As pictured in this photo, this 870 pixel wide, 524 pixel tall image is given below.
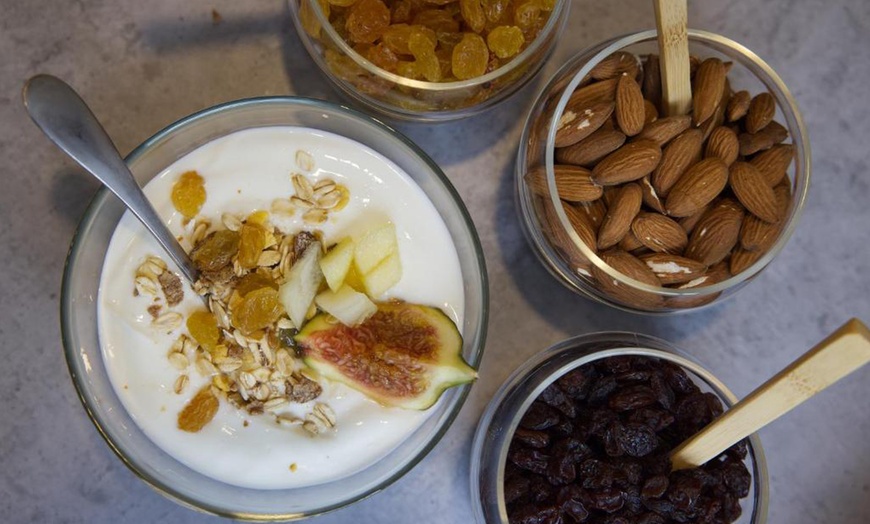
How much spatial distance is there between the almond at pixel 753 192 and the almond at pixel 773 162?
27mm

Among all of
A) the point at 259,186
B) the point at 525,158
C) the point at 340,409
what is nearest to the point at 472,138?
the point at 525,158

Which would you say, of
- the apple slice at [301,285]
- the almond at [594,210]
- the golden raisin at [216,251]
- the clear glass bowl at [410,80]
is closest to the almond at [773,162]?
the almond at [594,210]

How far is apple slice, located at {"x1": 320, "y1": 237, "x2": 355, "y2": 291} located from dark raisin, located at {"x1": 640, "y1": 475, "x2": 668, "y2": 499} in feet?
1.70

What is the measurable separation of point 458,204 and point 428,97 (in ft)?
0.55

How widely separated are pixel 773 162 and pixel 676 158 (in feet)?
0.52

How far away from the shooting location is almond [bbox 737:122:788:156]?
3.63ft

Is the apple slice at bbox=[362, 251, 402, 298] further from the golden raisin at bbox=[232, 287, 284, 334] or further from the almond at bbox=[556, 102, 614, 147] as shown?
the almond at bbox=[556, 102, 614, 147]

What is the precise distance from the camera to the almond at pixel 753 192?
1.08 m

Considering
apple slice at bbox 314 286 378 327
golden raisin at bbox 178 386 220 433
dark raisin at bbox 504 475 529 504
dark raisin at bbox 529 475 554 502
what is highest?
apple slice at bbox 314 286 378 327

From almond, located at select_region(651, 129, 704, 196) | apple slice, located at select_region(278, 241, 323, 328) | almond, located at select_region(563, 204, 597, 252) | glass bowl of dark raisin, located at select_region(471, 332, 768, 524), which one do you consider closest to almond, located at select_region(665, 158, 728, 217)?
almond, located at select_region(651, 129, 704, 196)

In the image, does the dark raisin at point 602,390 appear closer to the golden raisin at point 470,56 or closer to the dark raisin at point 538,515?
the dark raisin at point 538,515

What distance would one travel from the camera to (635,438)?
42.0 inches

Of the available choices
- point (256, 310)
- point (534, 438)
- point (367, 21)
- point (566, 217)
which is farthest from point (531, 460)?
point (367, 21)

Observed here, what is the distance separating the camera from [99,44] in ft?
4.00
